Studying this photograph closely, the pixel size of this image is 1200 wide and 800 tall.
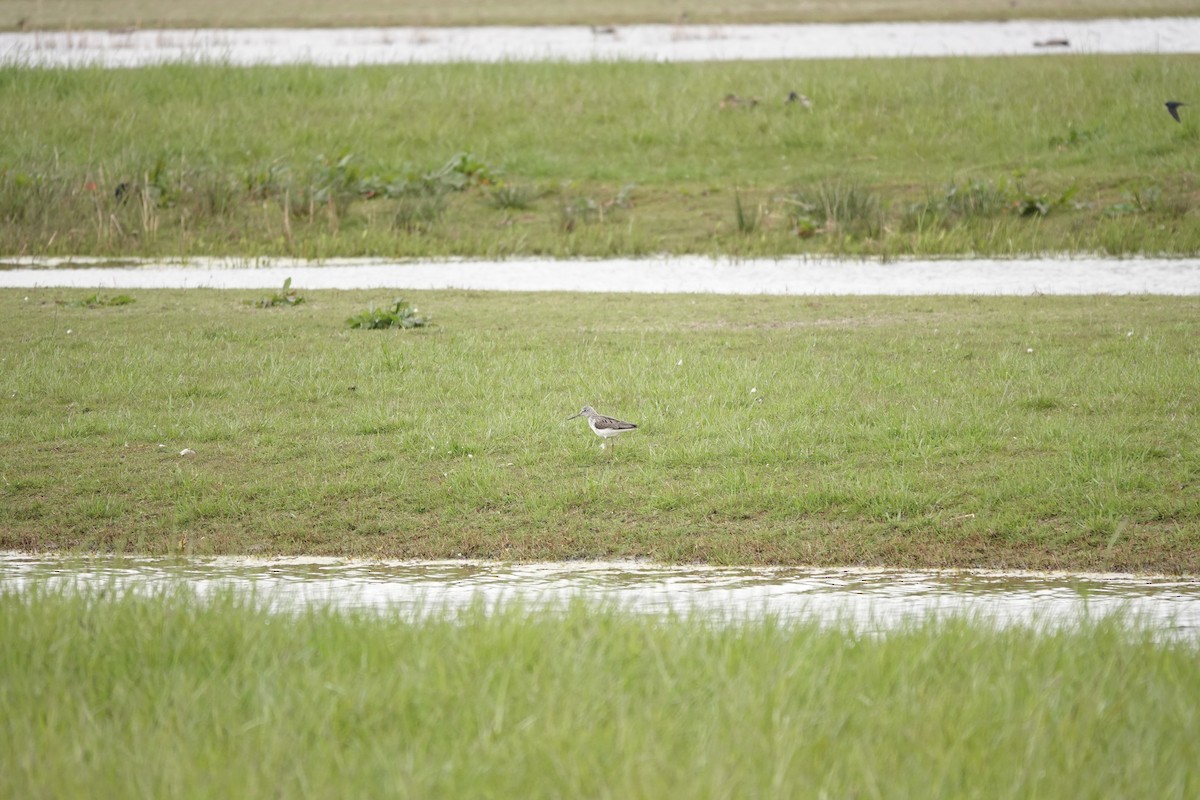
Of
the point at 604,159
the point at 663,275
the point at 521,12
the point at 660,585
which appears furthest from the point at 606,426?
the point at 521,12

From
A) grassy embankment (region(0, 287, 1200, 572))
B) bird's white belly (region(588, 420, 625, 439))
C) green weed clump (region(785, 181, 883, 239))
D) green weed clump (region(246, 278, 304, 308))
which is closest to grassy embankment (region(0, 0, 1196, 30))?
green weed clump (region(785, 181, 883, 239))

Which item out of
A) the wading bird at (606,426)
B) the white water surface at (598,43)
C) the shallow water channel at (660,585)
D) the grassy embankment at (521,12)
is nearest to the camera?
the shallow water channel at (660,585)

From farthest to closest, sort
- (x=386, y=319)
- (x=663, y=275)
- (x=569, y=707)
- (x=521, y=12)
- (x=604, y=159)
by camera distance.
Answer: (x=521, y=12) → (x=604, y=159) → (x=663, y=275) → (x=386, y=319) → (x=569, y=707)

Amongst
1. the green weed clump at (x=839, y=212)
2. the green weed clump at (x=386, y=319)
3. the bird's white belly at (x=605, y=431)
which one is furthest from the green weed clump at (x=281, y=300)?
the green weed clump at (x=839, y=212)

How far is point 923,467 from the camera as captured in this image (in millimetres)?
8578

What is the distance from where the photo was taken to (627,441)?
9156mm

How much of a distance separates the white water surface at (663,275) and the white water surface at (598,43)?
12.7 meters

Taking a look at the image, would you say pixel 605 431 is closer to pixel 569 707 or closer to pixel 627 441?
pixel 627 441

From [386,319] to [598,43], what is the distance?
26.1m

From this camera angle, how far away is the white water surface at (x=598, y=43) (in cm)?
3195

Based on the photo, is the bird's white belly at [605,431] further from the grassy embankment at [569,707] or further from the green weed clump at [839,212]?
the green weed clump at [839,212]

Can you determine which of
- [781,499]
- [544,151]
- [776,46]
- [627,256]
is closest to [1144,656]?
[781,499]

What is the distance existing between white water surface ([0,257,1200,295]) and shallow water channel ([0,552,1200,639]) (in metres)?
8.32

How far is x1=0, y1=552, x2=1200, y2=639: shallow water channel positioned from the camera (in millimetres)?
6320
